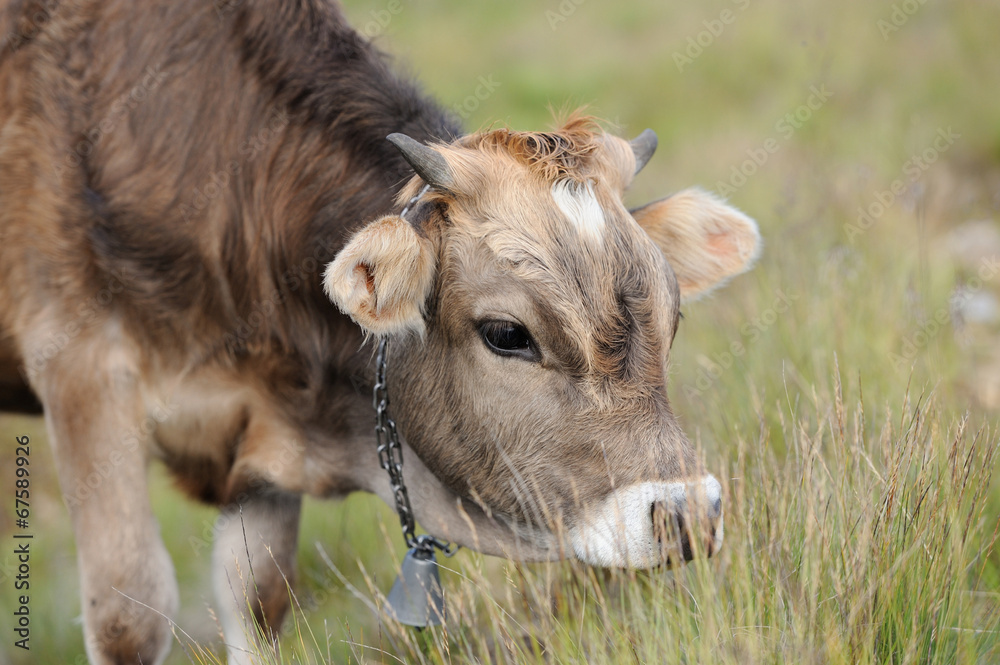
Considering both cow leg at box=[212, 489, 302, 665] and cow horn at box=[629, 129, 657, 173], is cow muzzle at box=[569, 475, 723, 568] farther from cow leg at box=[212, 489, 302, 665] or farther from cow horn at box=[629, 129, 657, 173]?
cow leg at box=[212, 489, 302, 665]

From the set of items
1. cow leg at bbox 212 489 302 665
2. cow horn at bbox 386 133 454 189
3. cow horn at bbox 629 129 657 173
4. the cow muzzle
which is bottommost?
cow leg at bbox 212 489 302 665

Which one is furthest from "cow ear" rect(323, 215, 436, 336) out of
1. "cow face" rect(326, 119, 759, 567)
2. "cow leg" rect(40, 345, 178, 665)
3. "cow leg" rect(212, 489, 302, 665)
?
"cow leg" rect(212, 489, 302, 665)

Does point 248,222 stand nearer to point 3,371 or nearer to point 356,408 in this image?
point 356,408

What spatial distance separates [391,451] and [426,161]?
958 mm

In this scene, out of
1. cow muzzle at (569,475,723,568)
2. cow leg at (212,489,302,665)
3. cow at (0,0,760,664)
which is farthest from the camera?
cow leg at (212,489,302,665)

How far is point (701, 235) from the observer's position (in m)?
3.02

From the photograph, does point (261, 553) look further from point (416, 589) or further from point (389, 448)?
point (389, 448)

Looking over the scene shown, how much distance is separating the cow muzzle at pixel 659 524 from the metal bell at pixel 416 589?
0.73 meters

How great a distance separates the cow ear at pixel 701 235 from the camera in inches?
118

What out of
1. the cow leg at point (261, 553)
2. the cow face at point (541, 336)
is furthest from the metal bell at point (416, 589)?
the cow leg at point (261, 553)

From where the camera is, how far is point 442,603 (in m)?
2.87

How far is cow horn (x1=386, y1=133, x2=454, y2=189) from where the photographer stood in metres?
2.42

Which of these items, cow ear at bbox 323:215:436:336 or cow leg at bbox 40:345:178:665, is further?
cow leg at bbox 40:345:178:665

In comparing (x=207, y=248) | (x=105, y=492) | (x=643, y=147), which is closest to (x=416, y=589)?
(x=105, y=492)
